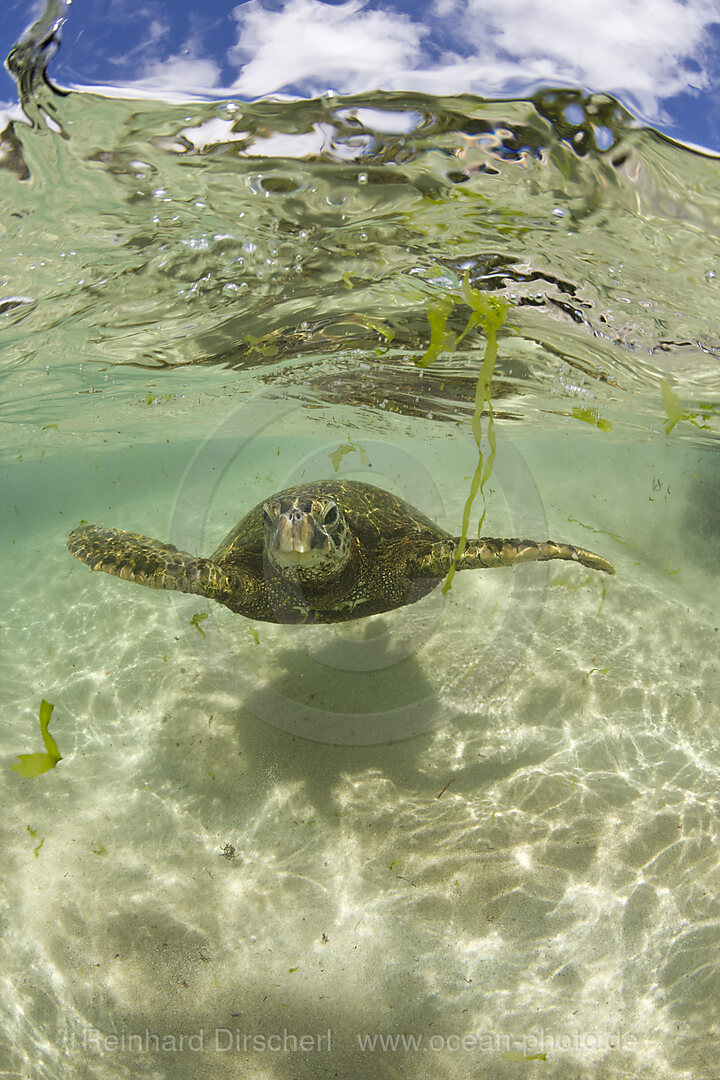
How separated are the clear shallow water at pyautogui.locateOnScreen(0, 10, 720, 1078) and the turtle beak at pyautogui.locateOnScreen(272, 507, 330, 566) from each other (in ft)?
6.32

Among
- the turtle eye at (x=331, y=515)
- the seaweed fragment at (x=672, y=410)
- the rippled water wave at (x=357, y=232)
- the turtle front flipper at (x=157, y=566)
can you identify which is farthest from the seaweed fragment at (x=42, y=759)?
the seaweed fragment at (x=672, y=410)

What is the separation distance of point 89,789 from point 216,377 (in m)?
8.93

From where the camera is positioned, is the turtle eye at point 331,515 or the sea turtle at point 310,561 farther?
the turtle eye at point 331,515

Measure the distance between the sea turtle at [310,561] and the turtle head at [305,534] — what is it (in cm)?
1

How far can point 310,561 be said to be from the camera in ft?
16.9

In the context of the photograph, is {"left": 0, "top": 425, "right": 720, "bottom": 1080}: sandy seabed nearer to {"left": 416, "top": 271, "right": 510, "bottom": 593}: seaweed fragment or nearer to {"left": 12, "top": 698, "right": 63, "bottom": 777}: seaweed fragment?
{"left": 12, "top": 698, "right": 63, "bottom": 777}: seaweed fragment

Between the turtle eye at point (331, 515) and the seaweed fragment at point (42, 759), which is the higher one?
the turtle eye at point (331, 515)

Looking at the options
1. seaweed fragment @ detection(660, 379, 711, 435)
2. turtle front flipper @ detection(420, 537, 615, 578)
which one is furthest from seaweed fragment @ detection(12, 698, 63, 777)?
seaweed fragment @ detection(660, 379, 711, 435)

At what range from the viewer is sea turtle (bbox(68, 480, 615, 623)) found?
519cm

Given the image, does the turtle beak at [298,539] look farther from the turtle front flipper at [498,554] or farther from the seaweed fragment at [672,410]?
the seaweed fragment at [672,410]

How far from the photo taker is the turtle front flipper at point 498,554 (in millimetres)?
5203

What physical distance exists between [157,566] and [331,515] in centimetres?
187

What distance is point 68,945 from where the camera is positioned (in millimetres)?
4043

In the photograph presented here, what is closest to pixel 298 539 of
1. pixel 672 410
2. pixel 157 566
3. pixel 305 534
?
pixel 305 534
